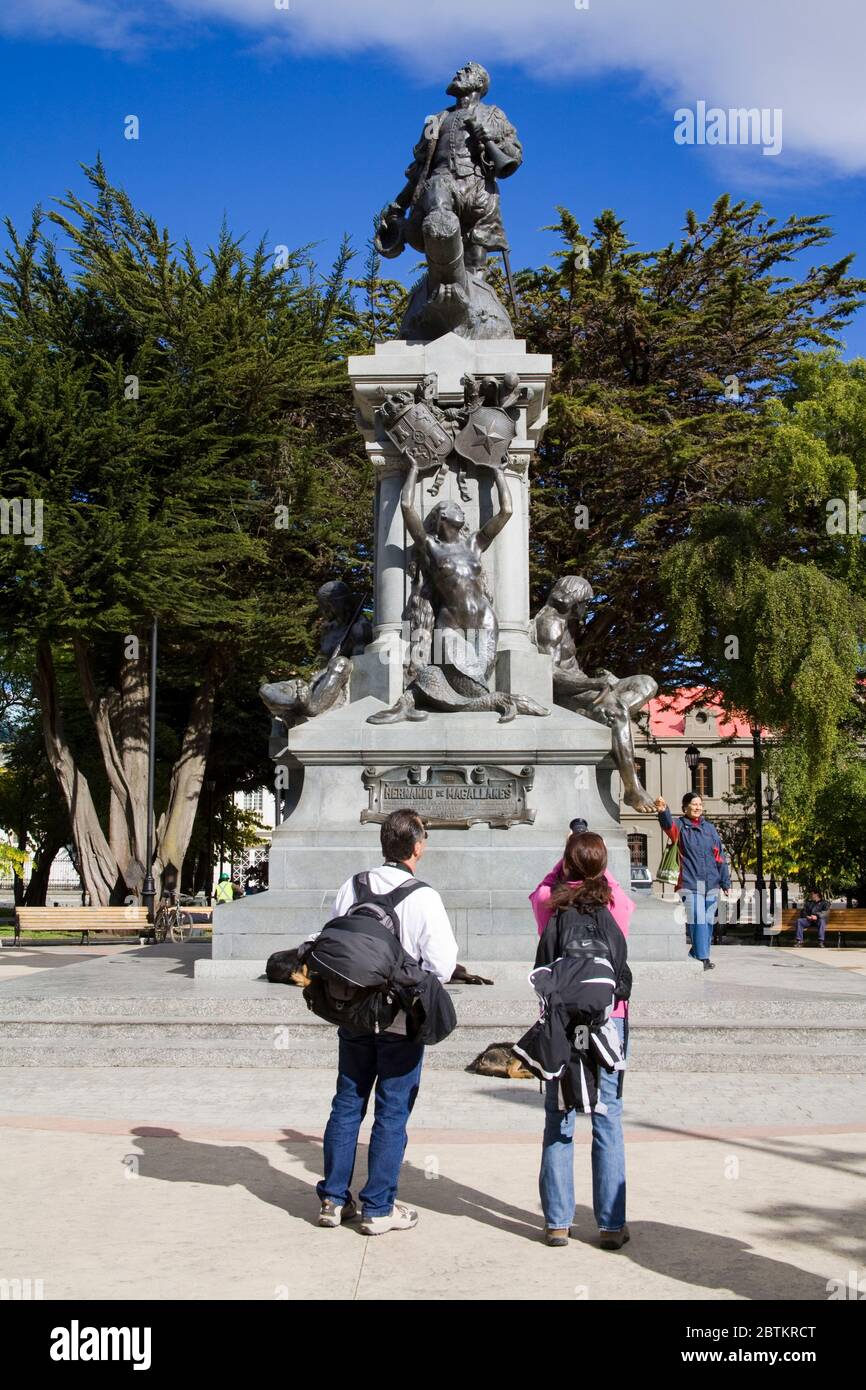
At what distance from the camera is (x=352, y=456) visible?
111 feet

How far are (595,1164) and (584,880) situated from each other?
111cm

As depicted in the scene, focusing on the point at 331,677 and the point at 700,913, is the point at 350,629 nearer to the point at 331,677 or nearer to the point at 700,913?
the point at 331,677

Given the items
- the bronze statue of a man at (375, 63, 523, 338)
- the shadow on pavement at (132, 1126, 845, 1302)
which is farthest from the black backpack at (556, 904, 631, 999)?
the bronze statue of a man at (375, 63, 523, 338)

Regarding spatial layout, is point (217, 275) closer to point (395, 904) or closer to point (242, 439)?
point (242, 439)

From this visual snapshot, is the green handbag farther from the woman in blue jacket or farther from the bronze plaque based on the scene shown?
the bronze plaque

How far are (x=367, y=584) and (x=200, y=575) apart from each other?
363cm

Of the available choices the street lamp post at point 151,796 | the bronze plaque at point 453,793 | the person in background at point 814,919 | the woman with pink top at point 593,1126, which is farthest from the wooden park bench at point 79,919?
the woman with pink top at point 593,1126

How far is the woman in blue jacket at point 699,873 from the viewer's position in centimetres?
1359

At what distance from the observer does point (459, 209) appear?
15.5m

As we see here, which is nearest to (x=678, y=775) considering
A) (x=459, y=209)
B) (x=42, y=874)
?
(x=42, y=874)

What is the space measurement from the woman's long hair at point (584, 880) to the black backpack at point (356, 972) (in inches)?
27.0

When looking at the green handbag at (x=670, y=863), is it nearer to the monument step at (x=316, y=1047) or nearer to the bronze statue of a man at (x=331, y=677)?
the bronze statue of a man at (x=331, y=677)

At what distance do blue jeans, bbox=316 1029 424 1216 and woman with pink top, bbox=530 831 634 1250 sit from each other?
586mm
